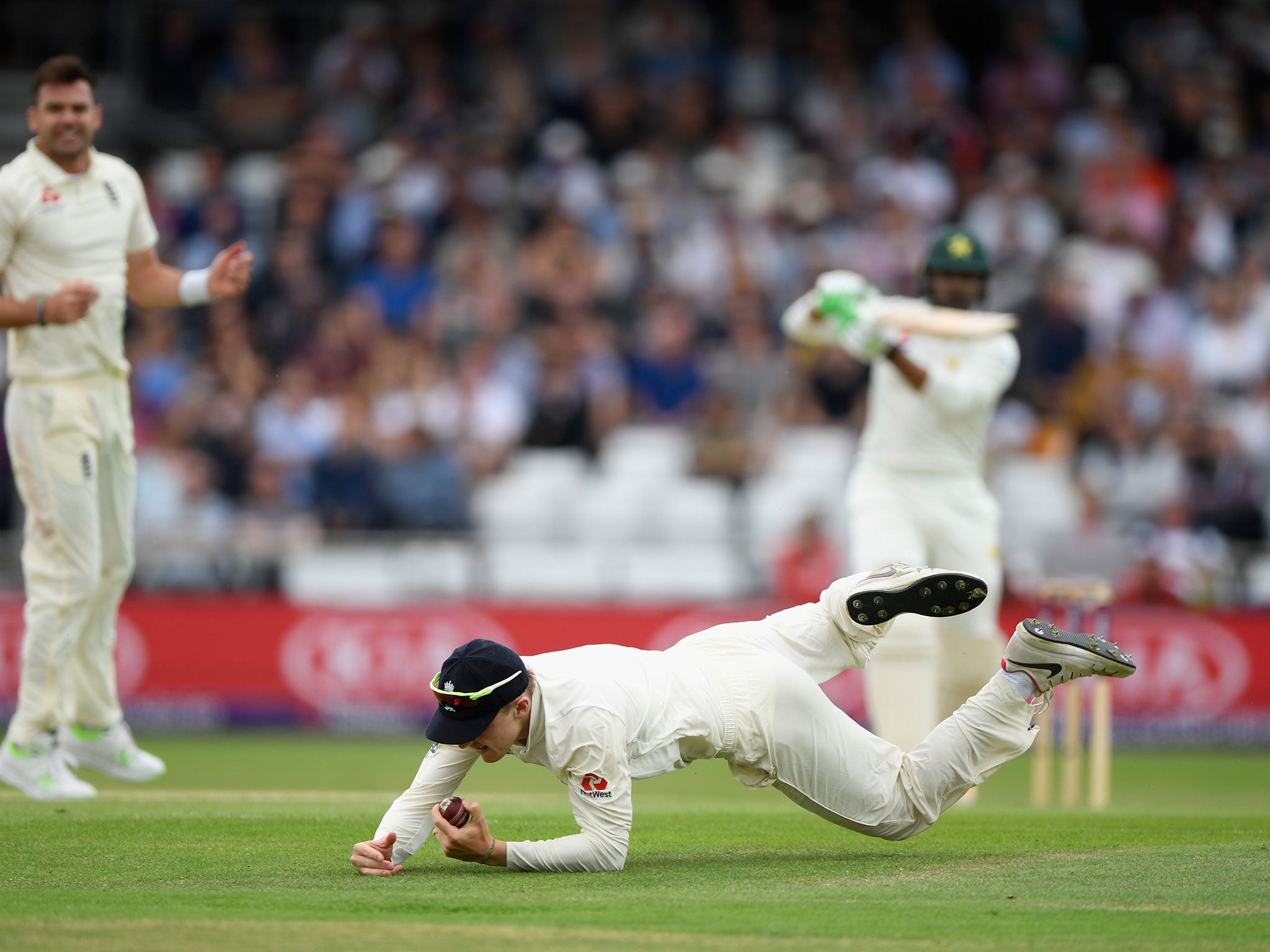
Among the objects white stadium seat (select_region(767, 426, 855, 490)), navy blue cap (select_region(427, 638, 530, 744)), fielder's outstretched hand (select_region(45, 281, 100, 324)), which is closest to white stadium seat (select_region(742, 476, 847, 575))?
white stadium seat (select_region(767, 426, 855, 490))

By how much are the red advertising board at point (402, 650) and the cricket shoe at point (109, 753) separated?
5383mm

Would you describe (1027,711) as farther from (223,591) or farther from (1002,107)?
(1002,107)

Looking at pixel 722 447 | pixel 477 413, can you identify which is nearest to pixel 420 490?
pixel 477 413

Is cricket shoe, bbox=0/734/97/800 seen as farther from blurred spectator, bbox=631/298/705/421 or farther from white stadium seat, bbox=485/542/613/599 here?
blurred spectator, bbox=631/298/705/421

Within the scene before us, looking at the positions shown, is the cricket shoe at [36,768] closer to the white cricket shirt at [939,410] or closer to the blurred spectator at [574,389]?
the white cricket shirt at [939,410]

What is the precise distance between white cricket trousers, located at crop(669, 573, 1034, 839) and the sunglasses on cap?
827 mm

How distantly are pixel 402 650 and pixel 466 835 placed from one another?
8.18m

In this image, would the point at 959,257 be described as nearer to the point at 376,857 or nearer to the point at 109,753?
the point at 376,857

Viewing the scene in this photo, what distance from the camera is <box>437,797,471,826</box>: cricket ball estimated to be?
5.38m

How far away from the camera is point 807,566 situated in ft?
42.9

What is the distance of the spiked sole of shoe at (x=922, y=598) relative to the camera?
5859 mm

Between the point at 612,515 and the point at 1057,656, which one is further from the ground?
the point at 1057,656

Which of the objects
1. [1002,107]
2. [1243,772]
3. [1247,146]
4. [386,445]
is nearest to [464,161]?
[386,445]

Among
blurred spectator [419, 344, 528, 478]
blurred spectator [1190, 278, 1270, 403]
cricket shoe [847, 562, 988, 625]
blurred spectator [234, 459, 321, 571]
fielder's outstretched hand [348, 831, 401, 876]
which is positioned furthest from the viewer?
blurred spectator [1190, 278, 1270, 403]
